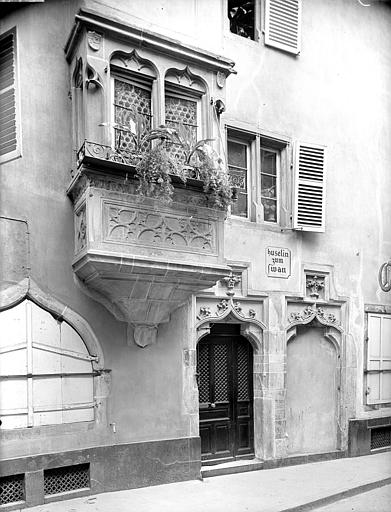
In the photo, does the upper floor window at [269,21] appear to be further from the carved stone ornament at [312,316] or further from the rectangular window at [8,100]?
the carved stone ornament at [312,316]

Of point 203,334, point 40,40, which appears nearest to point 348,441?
point 203,334

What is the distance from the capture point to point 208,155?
6309 mm

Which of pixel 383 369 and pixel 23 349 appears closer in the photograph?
pixel 23 349

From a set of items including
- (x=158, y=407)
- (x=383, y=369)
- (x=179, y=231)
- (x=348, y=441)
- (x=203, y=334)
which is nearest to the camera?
(x=179, y=231)

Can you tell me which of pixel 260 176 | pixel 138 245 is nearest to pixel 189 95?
pixel 260 176

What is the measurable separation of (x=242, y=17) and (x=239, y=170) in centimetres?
259

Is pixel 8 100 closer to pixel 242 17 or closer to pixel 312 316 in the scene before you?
pixel 242 17

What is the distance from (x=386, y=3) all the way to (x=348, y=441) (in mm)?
8209

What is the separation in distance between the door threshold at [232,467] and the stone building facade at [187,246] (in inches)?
4.9

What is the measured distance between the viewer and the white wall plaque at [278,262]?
8039 mm

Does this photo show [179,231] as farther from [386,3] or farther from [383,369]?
[386,3]

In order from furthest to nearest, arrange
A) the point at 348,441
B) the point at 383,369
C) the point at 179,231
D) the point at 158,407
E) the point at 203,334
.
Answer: the point at 383,369 < the point at 348,441 < the point at 203,334 < the point at 158,407 < the point at 179,231

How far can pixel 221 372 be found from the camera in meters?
7.86

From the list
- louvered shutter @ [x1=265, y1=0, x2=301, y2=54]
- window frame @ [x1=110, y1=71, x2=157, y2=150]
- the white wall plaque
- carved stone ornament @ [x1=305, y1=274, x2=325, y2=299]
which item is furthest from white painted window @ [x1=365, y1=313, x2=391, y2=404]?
window frame @ [x1=110, y1=71, x2=157, y2=150]
